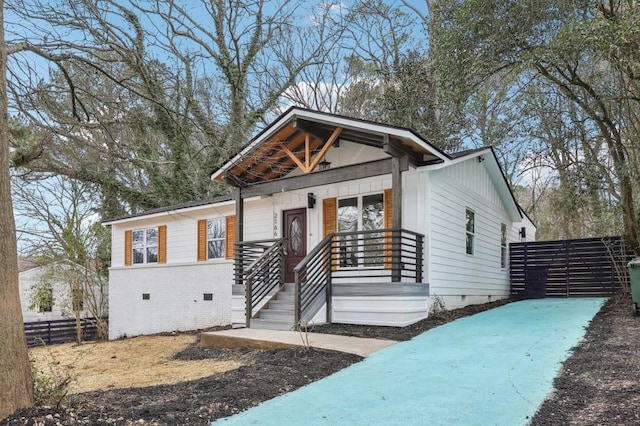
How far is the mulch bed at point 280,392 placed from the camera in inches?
137

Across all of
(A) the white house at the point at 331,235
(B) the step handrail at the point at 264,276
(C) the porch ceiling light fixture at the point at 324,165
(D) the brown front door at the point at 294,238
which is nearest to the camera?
(A) the white house at the point at 331,235

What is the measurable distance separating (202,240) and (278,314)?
5.35m

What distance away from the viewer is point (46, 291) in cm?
1908

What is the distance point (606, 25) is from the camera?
7.51 meters

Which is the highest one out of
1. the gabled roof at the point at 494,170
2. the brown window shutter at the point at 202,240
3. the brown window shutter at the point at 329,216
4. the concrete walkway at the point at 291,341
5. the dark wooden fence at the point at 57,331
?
the gabled roof at the point at 494,170

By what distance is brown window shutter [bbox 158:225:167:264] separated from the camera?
1502cm

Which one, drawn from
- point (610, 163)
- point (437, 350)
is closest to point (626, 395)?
point (437, 350)

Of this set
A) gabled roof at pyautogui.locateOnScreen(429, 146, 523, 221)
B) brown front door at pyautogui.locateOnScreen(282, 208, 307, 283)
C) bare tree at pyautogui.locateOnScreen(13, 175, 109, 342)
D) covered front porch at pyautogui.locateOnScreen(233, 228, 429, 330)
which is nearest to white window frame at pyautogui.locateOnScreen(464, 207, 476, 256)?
gabled roof at pyautogui.locateOnScreen(429, 146, 523, 221)

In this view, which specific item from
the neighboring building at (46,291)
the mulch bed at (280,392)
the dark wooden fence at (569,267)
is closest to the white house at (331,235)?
the dark wooden fence at (569,267)

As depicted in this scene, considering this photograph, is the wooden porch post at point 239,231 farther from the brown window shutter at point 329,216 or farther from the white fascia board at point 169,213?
the brown window shutter at point 329,216

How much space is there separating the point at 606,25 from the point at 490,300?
8.16m

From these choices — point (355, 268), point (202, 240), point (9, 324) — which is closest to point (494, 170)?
point (355, 268)

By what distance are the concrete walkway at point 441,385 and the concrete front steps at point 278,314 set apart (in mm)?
2624

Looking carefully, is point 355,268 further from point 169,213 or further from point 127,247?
point 127,247
